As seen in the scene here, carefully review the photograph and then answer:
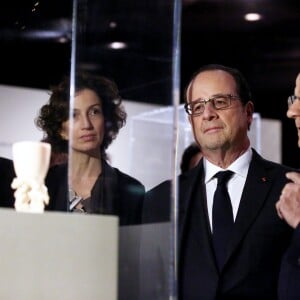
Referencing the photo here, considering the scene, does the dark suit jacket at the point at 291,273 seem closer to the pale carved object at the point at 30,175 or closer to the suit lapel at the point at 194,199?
the suit lapel at the point at 194,199

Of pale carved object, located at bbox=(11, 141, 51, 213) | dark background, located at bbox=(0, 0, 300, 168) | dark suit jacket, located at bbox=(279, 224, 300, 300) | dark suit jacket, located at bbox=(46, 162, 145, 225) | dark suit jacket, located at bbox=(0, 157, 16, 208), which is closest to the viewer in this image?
pale carved object, located at bbox=(11, 141, 51, 213)

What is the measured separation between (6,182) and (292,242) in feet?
2.32

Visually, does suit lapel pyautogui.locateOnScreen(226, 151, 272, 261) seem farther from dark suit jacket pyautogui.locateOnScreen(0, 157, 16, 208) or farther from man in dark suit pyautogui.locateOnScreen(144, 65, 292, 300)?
dark suit jacket pyautogui.locateOnScreen(0, 157, 16, 208)

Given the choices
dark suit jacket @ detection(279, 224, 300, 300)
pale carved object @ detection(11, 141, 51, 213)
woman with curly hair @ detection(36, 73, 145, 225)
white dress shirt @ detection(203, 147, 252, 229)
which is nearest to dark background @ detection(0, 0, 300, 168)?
white dress shirt @ detection(203, 147, 252, 229)

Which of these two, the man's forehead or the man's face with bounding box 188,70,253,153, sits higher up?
the man's forehead

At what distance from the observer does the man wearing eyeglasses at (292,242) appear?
1791 mm

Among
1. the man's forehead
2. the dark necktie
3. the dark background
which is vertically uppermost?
the dark background

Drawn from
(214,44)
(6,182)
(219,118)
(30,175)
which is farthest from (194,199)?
(214,44)

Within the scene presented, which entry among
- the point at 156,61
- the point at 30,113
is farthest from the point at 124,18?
the point at 30,113

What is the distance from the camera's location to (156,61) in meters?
1.63

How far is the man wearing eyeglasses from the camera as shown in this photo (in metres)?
1.79

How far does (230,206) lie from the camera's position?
191cm

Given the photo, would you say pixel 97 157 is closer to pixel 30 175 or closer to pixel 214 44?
pixel 30 175

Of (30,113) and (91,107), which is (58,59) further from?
(91,107)
